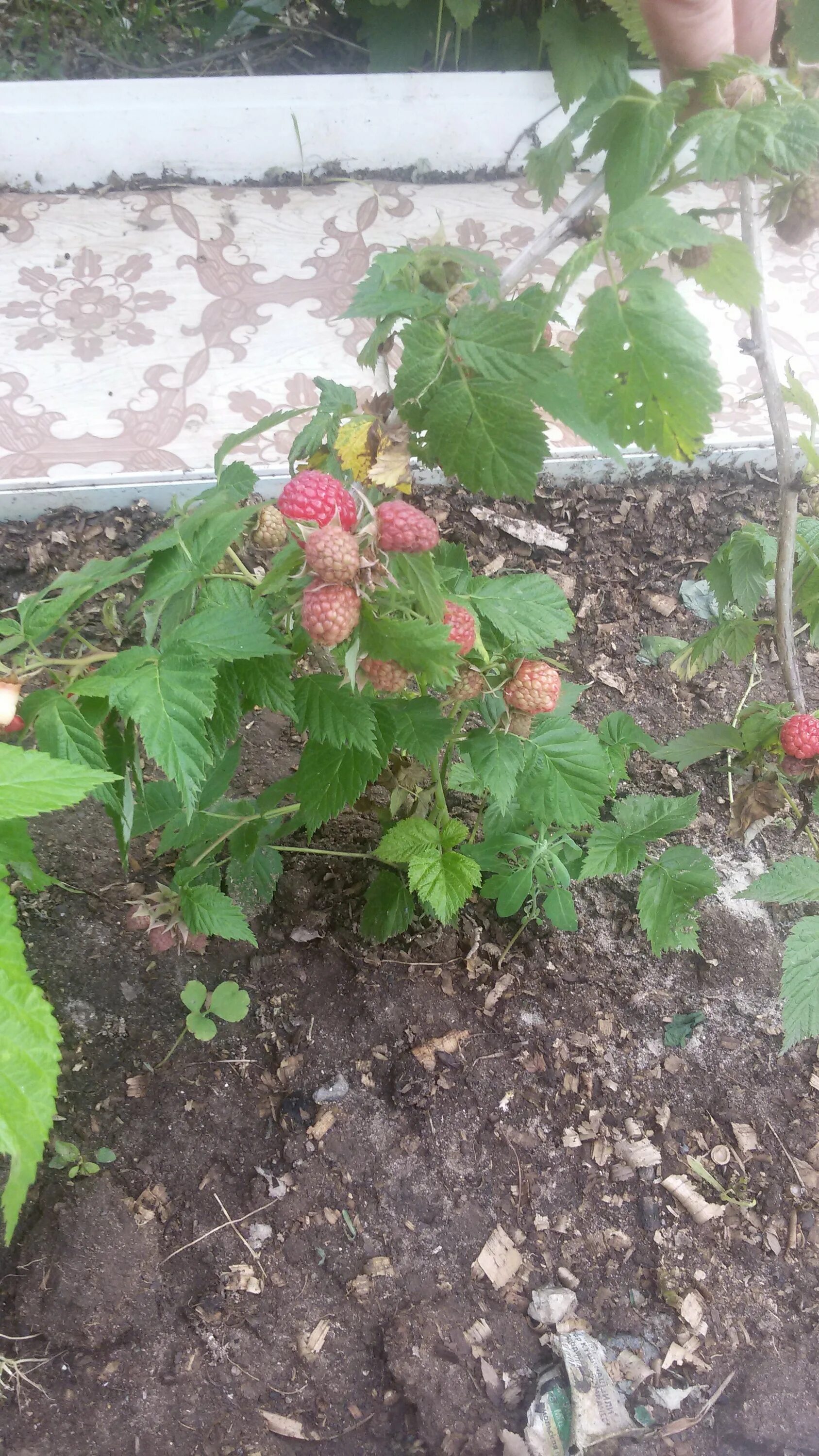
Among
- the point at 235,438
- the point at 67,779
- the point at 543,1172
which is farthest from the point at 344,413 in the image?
the point at 543,1172

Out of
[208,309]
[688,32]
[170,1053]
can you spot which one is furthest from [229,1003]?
[208,309]

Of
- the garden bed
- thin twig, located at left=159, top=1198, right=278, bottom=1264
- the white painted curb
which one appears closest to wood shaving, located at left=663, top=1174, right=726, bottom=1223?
the garden bed

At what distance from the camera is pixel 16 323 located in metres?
2.26

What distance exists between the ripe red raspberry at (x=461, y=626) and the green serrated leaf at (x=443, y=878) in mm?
376

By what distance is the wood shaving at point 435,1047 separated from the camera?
4.26ft

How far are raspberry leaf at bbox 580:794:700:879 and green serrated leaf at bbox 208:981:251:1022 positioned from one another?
0.55 meters

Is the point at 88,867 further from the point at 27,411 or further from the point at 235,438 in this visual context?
the point at 27,411

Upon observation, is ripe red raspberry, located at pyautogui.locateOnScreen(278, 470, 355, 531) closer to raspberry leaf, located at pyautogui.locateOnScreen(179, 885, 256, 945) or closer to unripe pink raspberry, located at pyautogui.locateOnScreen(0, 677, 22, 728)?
unripe pink raspberry, located at pyautogui.locateOnScreen(0, 677, 22, 728)

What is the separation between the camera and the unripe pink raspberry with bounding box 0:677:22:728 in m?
0.70

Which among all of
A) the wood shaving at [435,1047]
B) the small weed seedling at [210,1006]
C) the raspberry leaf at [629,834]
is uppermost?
the raspberry leaf at [629,834]

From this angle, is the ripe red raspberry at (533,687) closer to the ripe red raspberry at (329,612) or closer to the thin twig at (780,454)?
the ripe red raspberry at (329,612)

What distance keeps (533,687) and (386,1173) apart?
0.78 metres

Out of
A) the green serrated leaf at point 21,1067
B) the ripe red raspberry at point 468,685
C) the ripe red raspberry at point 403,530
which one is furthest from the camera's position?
the ripe red raspberry at point 468,685

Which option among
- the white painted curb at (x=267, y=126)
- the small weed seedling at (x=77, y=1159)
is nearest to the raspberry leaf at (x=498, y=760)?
the small weed seedling at (x=77, y=1159)
